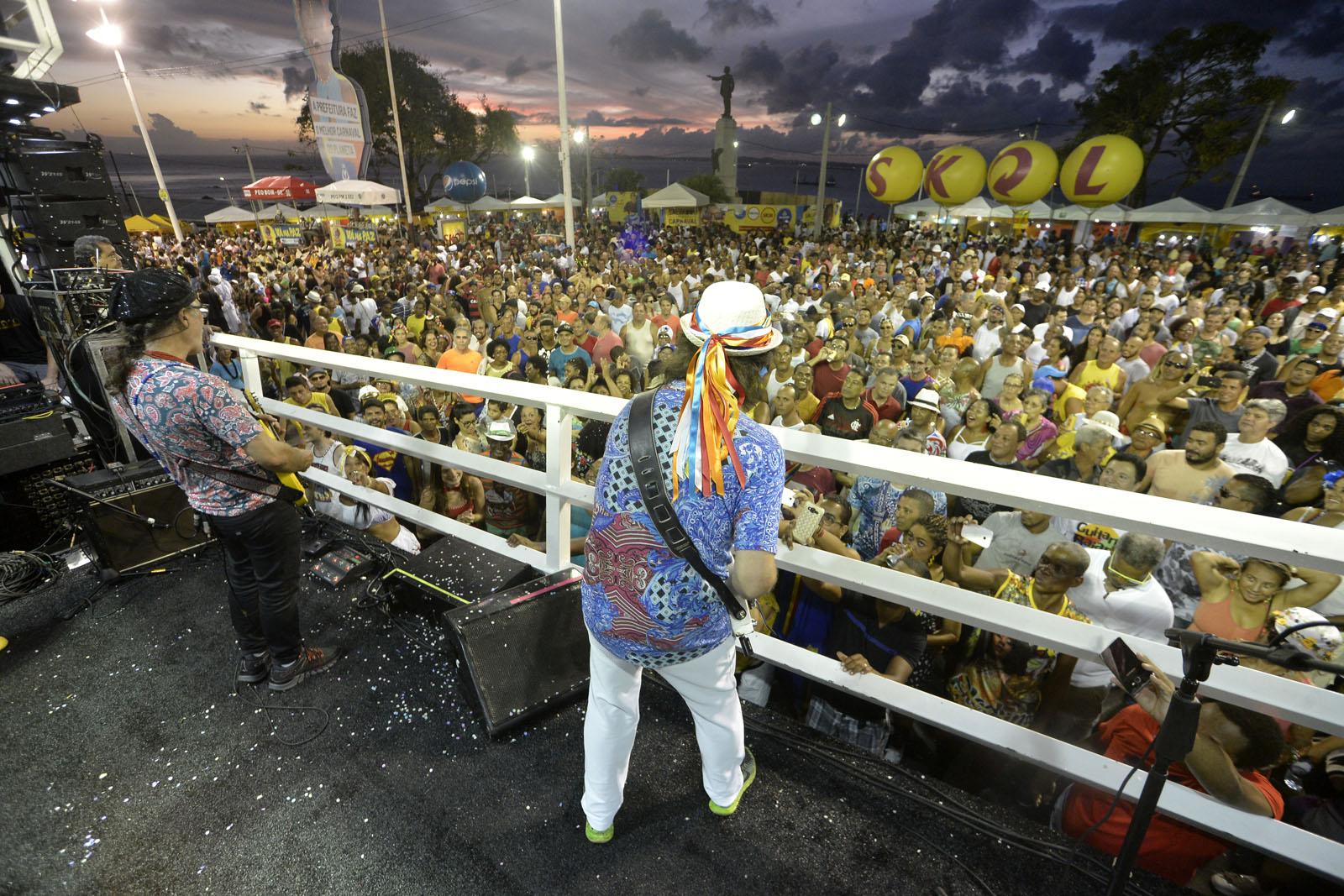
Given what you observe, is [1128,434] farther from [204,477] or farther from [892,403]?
[204,477]

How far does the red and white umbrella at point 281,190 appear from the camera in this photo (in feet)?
79.9

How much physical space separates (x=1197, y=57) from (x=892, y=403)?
3389 cm

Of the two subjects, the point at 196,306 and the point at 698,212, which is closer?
the point at 196,306

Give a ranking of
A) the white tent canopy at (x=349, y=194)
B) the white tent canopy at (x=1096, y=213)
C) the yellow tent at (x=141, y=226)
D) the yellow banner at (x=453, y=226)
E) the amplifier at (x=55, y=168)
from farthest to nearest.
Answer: the yellow banner at (x=453, y=226) → the yellow tent at (x=141, y=226) → the white tent canopy at (x=1096, y=213) → the white tent canopy at (x=349, y=194) → the amplifier at (x=55, y=168)

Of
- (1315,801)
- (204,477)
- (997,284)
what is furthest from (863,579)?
(997,284)

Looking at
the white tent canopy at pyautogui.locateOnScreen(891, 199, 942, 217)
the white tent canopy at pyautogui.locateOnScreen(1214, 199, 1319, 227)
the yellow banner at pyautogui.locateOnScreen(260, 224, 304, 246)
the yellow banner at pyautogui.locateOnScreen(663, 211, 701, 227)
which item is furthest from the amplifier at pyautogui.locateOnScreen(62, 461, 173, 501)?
the yellow banner at pyautogui.locateOnScreen(663, 211, 701, 227)

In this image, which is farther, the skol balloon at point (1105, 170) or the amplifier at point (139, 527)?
the skol balloon at point (1105, 170)

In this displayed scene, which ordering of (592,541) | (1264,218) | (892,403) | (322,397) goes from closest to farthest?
(592,541) → (322,397) → (892,403) → (1264,218)

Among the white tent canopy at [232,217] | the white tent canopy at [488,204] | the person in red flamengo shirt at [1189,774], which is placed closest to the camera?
the person in red flamengo shirt at [1189,774]

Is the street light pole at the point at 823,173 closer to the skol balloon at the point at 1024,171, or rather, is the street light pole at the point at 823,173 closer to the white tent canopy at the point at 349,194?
the skol balloon at the point at 1024,171

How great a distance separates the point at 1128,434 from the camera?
6074 millimetres

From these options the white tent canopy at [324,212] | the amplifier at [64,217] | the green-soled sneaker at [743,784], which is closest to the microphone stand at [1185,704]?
the green-soled sneaker at [743,784]

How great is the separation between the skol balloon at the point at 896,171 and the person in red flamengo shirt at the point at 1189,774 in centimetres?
1422

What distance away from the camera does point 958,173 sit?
13500 millimetres
